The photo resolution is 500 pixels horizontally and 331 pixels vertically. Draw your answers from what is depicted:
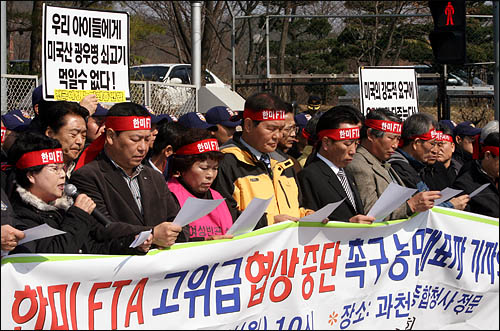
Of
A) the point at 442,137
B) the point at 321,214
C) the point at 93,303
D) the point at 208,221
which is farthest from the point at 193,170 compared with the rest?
the point at 442,137

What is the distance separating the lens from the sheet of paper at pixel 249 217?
16.0 ft

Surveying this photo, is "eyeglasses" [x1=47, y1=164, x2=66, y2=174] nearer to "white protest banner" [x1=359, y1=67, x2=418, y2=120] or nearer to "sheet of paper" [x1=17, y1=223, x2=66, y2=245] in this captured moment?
"sheet of paper" [x1=17, y1=223, x2=66, y2=245]

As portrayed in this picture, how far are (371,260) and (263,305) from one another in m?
1.04

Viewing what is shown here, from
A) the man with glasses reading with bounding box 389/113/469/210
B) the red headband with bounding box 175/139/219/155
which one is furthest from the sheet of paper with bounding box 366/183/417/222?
the man with glasses reading with bounding box 389/113/469/210

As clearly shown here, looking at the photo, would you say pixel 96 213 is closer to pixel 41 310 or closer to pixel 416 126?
pixel 41 310

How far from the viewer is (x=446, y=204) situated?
6.43m

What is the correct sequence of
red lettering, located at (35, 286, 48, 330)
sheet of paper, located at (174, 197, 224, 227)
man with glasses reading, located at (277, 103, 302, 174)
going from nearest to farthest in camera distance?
1. red lettering, located at (35, 286, 48, 330)
2. sheet of paper, located at (174, 197, 224, 227)
3. man with glasses reading, located at (277, 103, 302, 174)

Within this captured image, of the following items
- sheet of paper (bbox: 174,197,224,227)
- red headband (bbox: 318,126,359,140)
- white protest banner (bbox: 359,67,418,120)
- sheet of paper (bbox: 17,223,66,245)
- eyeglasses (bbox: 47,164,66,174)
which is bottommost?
sheet of paper (bbox: 17,223,66,245)

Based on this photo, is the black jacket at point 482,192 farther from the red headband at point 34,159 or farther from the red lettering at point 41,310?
the red lettering at point 41,310

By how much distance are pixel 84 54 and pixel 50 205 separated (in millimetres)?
2635

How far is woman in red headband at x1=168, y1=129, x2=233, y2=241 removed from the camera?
17.7 ft

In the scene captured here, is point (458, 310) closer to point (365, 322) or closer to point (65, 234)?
point (365, 322)

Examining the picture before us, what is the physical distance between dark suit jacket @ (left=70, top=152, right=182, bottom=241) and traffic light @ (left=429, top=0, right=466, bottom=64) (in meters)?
5.68

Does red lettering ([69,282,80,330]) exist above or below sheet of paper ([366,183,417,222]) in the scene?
below
